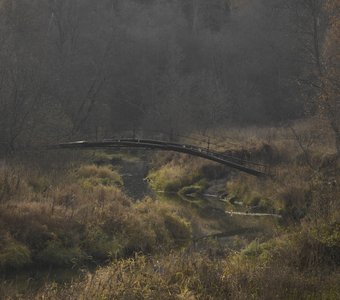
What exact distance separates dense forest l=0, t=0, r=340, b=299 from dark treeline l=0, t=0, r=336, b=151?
7.8 inches

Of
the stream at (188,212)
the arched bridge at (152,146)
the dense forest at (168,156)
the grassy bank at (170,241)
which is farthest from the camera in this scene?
the arched bridge at (152,146)

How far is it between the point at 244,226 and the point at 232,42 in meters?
42.1

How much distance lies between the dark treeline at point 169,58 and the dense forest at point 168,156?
0.20m

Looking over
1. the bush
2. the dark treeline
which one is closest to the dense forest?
the bush

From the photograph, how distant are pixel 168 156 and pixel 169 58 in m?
20.0

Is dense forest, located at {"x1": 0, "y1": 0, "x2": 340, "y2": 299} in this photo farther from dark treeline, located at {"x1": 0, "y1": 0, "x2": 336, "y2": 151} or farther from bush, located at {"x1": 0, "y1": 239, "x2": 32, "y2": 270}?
dark treeline, located at {"x1": 0, "y1": 0, "x2": 336, "y2": 151}

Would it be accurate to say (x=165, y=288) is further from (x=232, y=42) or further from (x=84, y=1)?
(x=232, y=42)

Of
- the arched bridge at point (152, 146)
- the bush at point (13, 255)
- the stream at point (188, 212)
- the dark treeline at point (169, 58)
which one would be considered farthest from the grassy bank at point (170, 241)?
the dark treeline at point (169, 58)

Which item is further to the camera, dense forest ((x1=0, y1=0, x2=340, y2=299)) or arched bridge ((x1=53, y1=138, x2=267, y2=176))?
arched bridge ((x1=53, y1=138, x2=267, y2=176))

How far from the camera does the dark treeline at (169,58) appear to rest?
42.8 meters

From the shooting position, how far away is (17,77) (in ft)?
89.7

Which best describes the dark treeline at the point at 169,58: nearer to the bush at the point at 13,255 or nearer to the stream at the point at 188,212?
the stream at the point at 188,212

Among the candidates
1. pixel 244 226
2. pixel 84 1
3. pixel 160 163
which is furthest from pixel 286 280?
pixel 84 1

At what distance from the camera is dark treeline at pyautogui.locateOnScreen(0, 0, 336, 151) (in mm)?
42812
